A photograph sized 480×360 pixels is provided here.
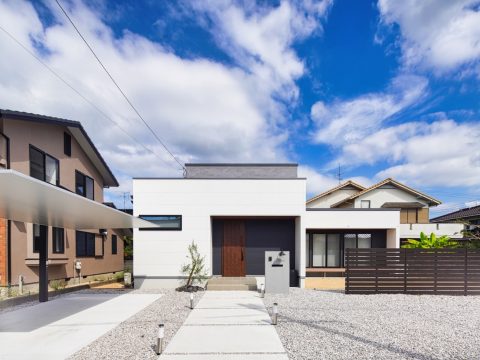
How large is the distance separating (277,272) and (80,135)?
1203 cm

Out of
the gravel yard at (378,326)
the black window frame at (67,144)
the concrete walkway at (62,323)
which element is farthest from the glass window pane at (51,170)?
the gravel yard at (378,326)

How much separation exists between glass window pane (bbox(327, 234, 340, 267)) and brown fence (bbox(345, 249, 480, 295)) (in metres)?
3.92

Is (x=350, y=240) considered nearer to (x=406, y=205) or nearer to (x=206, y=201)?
(x=206, y=201)

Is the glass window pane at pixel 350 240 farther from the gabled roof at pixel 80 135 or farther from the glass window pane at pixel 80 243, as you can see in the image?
the gabled roof at pixel 80 135

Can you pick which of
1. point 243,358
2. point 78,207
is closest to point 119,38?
point 78,207

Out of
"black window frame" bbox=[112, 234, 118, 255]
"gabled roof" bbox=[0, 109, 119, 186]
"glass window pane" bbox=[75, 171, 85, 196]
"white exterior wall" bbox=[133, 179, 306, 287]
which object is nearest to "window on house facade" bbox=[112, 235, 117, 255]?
"black window frame" bbox=[112, 234, 118, 255]

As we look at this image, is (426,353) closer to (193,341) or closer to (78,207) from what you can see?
(193,341)

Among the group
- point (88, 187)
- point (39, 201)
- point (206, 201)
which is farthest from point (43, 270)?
point (88, 187)

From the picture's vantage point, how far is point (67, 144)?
1416 centimetres

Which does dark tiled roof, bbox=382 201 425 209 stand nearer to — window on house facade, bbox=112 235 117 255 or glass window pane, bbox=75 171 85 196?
window on house facade, bbox=112 235 117 255

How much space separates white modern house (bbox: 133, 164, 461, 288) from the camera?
1137 cm

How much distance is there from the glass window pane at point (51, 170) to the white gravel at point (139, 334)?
8.30 metres

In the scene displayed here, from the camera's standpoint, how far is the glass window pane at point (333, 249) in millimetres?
13742

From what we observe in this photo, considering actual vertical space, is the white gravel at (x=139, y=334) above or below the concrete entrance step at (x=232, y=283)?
above
